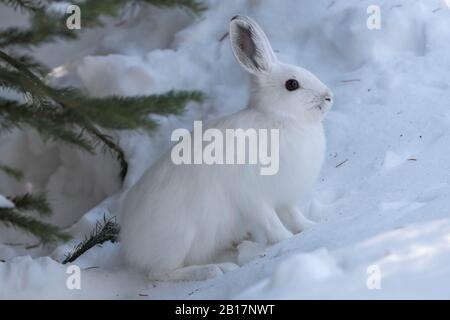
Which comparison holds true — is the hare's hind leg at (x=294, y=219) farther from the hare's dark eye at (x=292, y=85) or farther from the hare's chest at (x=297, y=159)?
the hare's dark eye at (x=292, y=85)

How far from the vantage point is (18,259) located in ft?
12.0

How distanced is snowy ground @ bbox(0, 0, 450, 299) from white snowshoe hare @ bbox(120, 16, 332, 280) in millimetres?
118

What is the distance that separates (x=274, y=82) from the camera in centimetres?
355

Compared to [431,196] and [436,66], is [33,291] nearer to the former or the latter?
[431,196]

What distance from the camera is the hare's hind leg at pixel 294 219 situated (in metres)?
3.61

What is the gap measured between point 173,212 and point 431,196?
110 centimetres

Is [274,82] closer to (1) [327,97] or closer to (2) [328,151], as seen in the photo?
(1) [327,97]

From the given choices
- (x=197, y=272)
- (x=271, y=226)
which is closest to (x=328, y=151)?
(x=271, y=226)

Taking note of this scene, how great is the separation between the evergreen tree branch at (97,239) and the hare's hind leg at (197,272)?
0.59 meters

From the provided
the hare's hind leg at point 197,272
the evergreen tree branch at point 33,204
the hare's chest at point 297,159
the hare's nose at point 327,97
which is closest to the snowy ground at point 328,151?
the hare's hind leg at point 197,272

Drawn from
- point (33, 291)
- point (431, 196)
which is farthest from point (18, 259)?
point (431, 196)
